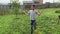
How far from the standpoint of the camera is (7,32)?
11.6m

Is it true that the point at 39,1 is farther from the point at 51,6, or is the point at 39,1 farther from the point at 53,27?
the point at 53,27

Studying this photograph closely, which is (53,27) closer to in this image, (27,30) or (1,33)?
(27,30)

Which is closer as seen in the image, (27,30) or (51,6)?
(27,30)

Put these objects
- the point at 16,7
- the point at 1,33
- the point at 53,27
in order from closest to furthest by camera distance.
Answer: the point at 1,33
the point at 53,27
the point at 16,7

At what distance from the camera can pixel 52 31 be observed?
11.8 meters

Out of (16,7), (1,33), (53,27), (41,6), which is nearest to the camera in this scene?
(1,33)

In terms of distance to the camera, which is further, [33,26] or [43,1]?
[43,1]

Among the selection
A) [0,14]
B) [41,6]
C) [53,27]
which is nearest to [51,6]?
[41,6]

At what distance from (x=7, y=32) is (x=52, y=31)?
2322 mm

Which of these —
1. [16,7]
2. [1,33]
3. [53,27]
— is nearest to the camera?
[1,33]

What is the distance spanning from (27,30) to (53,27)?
6.50 ft

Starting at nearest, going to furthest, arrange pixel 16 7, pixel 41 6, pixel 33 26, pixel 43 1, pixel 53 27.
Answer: pixel 33 26 → pixel 53 27 → pixel 16 7 → pixel 41 6 → pixel 43 1

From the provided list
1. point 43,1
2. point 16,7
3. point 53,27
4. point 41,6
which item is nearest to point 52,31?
point 53,27

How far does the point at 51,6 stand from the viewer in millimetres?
25281
